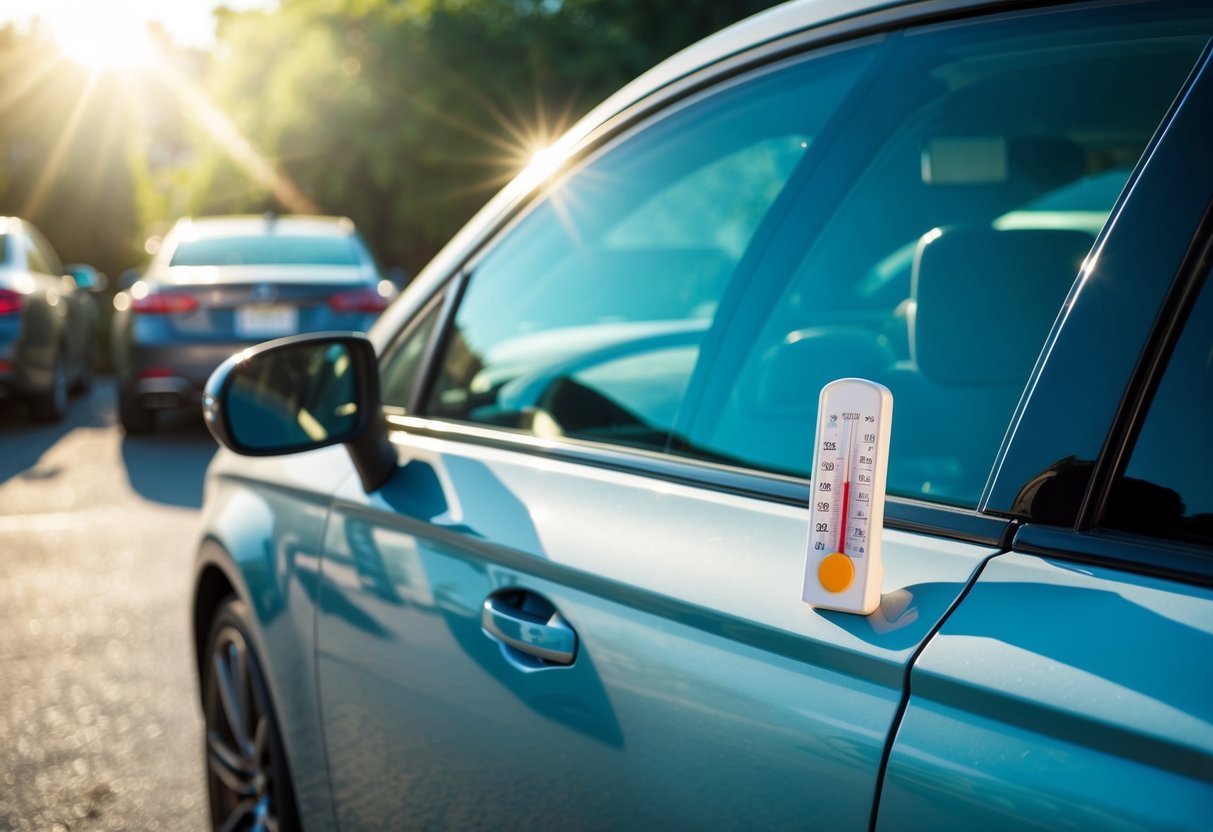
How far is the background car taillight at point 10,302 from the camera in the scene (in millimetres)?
9430

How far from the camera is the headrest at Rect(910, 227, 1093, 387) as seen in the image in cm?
160

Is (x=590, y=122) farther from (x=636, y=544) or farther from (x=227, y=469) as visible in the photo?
(x=227, y=469)

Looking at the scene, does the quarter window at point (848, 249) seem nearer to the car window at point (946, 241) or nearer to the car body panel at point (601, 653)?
the car window at point (946, 241)

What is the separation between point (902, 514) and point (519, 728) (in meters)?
0.57

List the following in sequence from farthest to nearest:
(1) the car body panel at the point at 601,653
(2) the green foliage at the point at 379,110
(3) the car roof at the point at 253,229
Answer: (2) the green foliage at the point at 379,110, (3) the car roof at the point at 253,229, (1) the car body panel at the point at 601,653

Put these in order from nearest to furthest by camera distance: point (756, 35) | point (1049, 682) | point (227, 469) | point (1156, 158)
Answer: point (1049, 682), point (1156, 158), point (756, 35), point (227, 469)

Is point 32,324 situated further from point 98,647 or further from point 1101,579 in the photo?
point 1101,579

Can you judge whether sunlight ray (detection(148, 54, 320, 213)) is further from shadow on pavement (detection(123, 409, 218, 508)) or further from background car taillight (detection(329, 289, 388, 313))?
background car taillight (detection(329, 289, 388, 313))

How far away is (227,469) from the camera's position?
9.11ft

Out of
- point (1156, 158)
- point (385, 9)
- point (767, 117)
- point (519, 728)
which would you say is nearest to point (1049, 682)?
point (1156, 158)

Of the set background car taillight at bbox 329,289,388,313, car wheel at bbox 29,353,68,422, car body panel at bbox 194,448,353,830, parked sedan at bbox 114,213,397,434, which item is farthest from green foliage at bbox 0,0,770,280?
car body panel at bbox 194,448,353,830

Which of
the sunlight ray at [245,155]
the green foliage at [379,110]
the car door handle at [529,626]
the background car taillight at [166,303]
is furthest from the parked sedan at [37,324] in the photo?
the sunlight ray at [245,155]

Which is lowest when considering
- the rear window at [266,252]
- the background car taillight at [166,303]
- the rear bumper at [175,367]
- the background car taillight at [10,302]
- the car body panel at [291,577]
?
the car body panel at [291,577]

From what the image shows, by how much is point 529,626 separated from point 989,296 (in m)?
0.68
